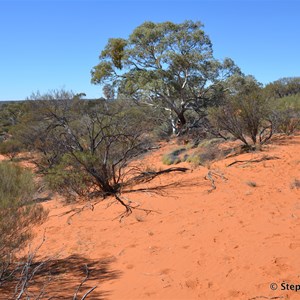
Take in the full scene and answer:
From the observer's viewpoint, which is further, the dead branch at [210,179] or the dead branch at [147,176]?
the dead branch at [147,176]

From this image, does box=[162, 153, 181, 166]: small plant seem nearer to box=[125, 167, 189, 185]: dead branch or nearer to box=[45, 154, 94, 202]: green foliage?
box=[125, 167, 189, 185]: dead branch

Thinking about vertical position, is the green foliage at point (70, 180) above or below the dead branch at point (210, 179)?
above

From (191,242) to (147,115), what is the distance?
61.4 ft

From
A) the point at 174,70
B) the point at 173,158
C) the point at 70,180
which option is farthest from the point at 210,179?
the point at 174,70

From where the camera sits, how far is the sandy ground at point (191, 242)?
486 cm

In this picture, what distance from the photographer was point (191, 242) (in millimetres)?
6332

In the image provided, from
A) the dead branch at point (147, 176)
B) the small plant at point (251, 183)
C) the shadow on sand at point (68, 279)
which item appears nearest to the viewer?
the shadow on sand at point (68, 279)

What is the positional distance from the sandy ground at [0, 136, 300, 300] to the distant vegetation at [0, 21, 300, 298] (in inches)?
67.2

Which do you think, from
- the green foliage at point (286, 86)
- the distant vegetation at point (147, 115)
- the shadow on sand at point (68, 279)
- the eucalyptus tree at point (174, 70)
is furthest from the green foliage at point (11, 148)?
the green foliage at point (286, 86)

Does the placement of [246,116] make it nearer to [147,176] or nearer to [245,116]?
[245,116]

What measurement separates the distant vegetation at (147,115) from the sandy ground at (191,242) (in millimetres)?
1707

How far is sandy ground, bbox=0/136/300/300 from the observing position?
4859 millimetres

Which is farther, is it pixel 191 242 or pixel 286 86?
pixel 286 86

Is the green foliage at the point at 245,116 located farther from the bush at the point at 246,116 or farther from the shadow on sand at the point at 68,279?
the shadow on sand at the point at 68,279
